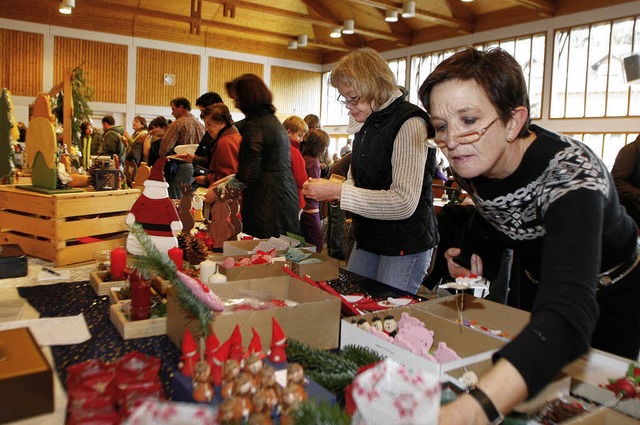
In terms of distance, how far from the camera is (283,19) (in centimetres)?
1617

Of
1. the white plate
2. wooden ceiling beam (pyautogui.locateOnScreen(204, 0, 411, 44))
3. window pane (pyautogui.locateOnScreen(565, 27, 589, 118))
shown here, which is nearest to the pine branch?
the white plate

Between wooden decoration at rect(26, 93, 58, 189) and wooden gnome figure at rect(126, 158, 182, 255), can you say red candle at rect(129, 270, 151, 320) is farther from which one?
wooden decoration at rect(26, 93, 58, 189)

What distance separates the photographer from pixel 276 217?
2771 mm

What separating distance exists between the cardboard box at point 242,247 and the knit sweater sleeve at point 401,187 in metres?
0.29

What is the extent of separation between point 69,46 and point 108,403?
15.1 metres

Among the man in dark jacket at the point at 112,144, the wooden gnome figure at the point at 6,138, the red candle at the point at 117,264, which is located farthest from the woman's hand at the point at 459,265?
the man in dark jacket at the point at 112,144

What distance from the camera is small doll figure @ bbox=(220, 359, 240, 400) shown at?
2.75ft

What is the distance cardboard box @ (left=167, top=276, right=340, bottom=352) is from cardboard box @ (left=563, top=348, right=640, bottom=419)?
1.69 ft

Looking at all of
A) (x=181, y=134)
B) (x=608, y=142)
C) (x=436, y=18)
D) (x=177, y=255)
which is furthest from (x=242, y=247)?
(x=436, y=18)

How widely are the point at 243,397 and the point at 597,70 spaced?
12.5m

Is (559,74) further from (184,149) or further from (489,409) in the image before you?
(489,409)

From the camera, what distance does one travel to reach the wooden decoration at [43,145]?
2283 millimetres

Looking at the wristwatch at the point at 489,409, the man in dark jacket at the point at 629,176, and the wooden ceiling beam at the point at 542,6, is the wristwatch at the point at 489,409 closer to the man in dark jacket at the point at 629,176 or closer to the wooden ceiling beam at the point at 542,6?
the man in dark jacket at the point at 629,176

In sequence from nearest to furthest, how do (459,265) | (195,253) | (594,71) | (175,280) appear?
1. (175,280)
2. (459,265)
3. (195,253)
4. (594,71)
